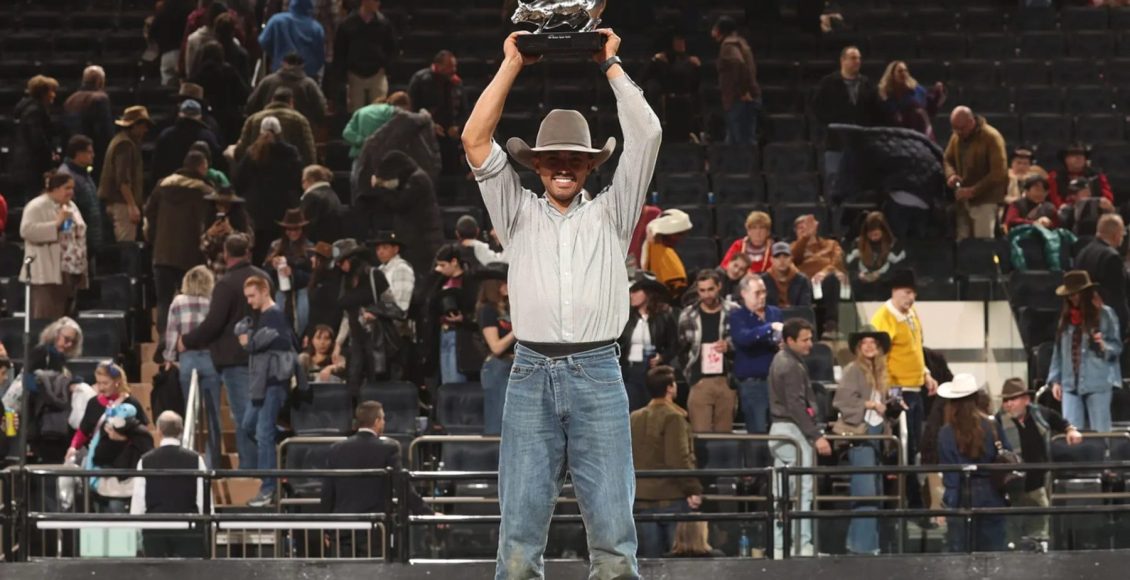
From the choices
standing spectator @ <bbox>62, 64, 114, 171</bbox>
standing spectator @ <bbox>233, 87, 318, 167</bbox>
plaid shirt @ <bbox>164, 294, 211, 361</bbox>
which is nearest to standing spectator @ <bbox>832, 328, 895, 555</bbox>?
plaid shirt @ <bbox>164, 294, 211, 361</bbox>

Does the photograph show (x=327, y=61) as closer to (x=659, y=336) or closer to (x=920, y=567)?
(x=659, y=336)

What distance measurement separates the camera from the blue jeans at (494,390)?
1305 cm

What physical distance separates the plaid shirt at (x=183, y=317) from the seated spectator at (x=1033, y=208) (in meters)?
7.17

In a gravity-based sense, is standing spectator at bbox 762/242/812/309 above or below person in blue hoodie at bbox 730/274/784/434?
above

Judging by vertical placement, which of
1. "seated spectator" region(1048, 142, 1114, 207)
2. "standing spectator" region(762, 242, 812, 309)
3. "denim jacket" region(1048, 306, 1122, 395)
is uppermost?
"seated spectator" region(1048, 142, 1114, 207)

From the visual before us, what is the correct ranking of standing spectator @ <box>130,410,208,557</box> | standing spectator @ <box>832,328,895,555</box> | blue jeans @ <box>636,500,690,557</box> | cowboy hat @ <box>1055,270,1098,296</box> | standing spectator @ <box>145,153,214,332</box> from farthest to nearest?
standing spectator @ <box>145,153,214,332</box>, cowboy hat @ <box>1055,270,1098,296</box>, standing spectator @ <box>832,328,895,555</box>, blue jeans @ <box>636,500,690,557</box>, standing spectator @ <box>130,410,208,557</box>

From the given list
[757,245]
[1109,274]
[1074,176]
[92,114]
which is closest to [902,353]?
[757,245]

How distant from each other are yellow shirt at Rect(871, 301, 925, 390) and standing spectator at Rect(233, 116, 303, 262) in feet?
17.3

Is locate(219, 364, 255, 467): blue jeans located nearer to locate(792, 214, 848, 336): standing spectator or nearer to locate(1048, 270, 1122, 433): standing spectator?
locate(792, 214, 848, 336): standing spectator

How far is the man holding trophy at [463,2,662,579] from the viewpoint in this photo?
21.4 ft

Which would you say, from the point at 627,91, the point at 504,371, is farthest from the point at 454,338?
the point at 627,91

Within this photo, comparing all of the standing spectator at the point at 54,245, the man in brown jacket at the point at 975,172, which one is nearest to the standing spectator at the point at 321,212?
the standing spectator at the point at 54,245

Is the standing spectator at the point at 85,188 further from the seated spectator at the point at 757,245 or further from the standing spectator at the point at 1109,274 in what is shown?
the standing spectator at the point at 1109,274

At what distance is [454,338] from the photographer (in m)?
14.2
